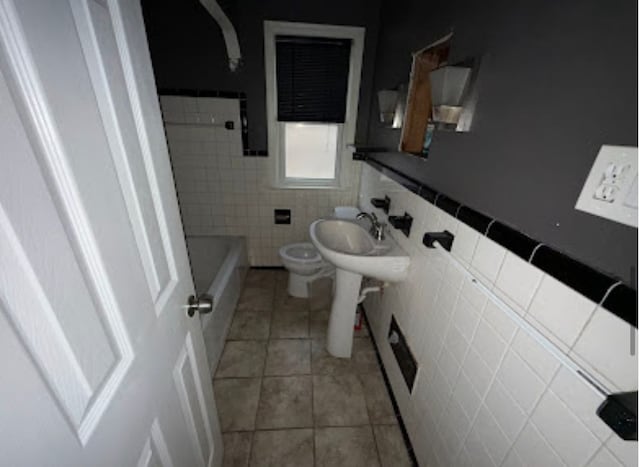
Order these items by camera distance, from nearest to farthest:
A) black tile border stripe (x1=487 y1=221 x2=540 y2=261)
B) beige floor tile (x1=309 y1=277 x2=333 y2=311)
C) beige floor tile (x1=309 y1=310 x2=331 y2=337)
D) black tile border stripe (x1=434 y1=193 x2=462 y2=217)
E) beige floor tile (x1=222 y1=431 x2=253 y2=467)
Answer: black tile border stripe (x1=487 y1=221 x2=540 y2=261)
black tile border stripe (x1=434 y1=193 x2=462 y2=217)
beige floor tile (x1=222 y1=431 x2=253 y2=467)
beige floor tile (x1=309 y1=310 x2=331 y2=337)
beige floor tile (x1=309 y1=277 x2=333 y2=311)

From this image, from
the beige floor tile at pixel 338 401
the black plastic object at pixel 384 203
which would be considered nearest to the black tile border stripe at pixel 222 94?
the black plastic object at pixel 384 203

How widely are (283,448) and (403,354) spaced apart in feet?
2.41

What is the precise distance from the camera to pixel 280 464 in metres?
1.20

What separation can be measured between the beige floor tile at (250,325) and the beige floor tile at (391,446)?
911 millimetres

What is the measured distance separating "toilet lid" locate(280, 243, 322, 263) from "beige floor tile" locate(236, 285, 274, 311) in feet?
1.34

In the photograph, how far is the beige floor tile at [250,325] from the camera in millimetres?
1865

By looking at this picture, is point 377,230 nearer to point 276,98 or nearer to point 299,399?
point 299,399

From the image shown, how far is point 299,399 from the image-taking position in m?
1.47

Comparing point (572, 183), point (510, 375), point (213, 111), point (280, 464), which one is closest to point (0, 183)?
point (572, 183)

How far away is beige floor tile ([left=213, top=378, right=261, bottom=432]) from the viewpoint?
1341 mm

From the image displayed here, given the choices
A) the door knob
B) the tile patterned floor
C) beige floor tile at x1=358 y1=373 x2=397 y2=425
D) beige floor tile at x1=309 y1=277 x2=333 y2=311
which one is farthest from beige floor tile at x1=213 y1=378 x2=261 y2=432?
the door knob

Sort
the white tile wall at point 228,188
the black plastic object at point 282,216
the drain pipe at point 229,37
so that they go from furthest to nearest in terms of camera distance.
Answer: the black plastic object at point 282,216 → the white tile wall at point 228,188 → the drain pipe at point 229,37

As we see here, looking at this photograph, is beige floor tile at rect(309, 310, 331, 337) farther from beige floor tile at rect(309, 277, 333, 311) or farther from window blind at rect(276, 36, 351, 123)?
window blind at rect(276, 36, 351, 123)

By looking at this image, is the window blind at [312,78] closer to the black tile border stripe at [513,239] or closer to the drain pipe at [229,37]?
the drain pipe at [229,37]
